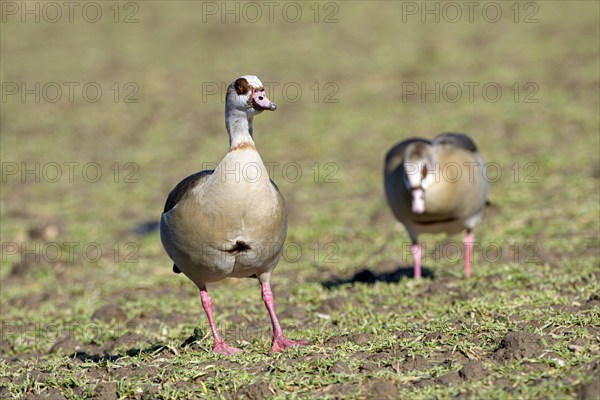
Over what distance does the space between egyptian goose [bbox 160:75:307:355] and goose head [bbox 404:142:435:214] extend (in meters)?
2.62

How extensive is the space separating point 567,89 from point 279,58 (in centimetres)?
644

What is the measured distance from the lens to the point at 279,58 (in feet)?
66.0

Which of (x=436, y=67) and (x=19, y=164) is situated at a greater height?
(x=436, y=67)

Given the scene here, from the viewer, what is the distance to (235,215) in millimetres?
5695

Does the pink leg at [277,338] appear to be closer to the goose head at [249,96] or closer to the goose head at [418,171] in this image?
the goose head at [249,96]

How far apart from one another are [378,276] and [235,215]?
138 inches

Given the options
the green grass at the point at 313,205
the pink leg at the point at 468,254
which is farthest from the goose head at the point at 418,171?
the green grass at the point at 313,205

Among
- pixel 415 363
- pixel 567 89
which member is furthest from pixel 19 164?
pixel 415 363

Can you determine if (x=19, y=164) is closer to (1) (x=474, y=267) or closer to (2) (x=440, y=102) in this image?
(2) (x=440, y=102)

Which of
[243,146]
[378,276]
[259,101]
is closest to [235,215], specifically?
[243,146]

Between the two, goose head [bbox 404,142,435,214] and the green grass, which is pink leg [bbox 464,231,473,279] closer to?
the green grass

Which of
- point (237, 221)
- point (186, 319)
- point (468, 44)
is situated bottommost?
point (186, 319)

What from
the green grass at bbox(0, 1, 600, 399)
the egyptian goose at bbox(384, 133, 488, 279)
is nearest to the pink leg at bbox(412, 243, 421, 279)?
the egyptian goose at bbox(384, 133, 488, 279)

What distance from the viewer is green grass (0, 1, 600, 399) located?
214 inches
